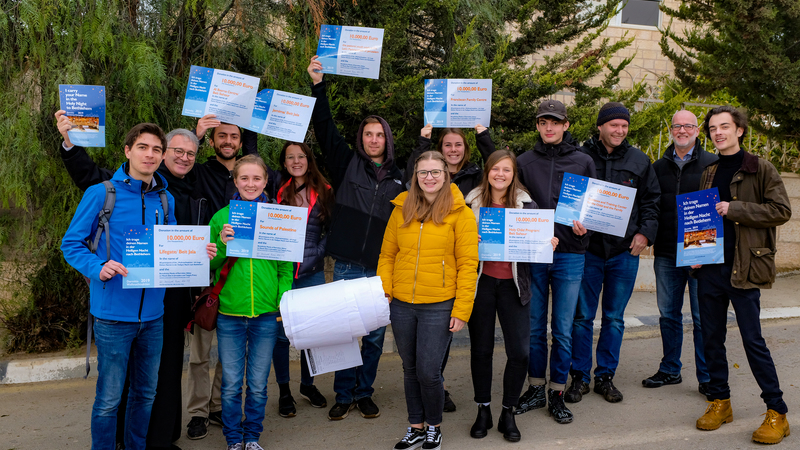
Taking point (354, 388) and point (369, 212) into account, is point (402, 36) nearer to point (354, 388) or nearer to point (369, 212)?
point (369, 212)

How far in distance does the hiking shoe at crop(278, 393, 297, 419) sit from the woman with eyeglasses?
4.58ft

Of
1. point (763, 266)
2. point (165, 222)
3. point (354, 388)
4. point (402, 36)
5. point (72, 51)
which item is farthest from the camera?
point (402, 36)

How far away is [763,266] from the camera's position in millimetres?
3859

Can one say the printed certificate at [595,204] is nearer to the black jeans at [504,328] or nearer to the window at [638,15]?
the black jeans at [504,328]

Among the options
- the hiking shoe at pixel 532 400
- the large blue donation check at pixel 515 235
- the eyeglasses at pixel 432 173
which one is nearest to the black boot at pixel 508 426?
the hiking shoe at pixel 532 400

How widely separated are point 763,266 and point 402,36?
153 inches

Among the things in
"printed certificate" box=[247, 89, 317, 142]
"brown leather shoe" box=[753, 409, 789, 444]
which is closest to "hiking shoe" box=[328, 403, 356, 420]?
"printed certificate" box=[247, 89, 317, 142]

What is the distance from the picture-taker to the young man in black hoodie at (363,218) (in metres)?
4.34

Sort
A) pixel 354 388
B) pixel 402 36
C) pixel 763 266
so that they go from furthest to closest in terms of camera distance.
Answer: pixel 402 36, pixel 354 388, pixel 763 266

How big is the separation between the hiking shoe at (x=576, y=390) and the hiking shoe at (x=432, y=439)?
1352 millimetres

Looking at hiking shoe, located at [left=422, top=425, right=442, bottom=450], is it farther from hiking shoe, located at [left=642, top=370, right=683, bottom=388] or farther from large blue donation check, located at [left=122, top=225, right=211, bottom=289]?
hiking shoe, located at [left=642, top=370, right=683, bottom=388]

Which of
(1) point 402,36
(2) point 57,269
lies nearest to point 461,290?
(1) point 402,36

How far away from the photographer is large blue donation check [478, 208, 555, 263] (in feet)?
12.8

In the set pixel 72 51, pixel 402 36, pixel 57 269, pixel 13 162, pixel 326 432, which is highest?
pixel 402 36
